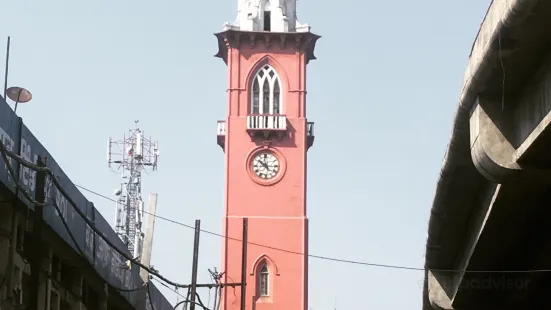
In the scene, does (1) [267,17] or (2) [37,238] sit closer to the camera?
(2) [37,238]

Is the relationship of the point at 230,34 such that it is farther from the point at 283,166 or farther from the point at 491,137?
the point at 491,137

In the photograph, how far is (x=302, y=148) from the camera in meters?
49.4

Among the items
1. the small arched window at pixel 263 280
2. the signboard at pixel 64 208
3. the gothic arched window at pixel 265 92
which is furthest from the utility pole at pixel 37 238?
the gothic arched window at pixel 265 92

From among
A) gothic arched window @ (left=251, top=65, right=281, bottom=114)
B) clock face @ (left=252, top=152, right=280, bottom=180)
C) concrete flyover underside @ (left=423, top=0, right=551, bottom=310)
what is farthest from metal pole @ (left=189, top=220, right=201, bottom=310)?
gothic arched window @ (left=251, top=65, right=281, bottom=114)

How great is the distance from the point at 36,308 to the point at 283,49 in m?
34.9

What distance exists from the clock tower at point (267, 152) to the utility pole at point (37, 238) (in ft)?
106

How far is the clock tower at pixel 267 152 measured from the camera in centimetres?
4794

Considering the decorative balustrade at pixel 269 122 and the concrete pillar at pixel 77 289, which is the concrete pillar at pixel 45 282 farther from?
the decorative balustrade at pixel 269 122

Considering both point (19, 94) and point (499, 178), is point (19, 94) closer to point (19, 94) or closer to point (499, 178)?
point (19, 94)

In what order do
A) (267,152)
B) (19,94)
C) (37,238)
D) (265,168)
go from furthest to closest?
(267,152) → (265,168) → (19,94) → (37,238)

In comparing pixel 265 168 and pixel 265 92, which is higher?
pixel 265 92

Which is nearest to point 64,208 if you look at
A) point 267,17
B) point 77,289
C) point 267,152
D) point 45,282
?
point 45,282

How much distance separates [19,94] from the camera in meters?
16.9

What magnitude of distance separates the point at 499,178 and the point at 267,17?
1590 inches
